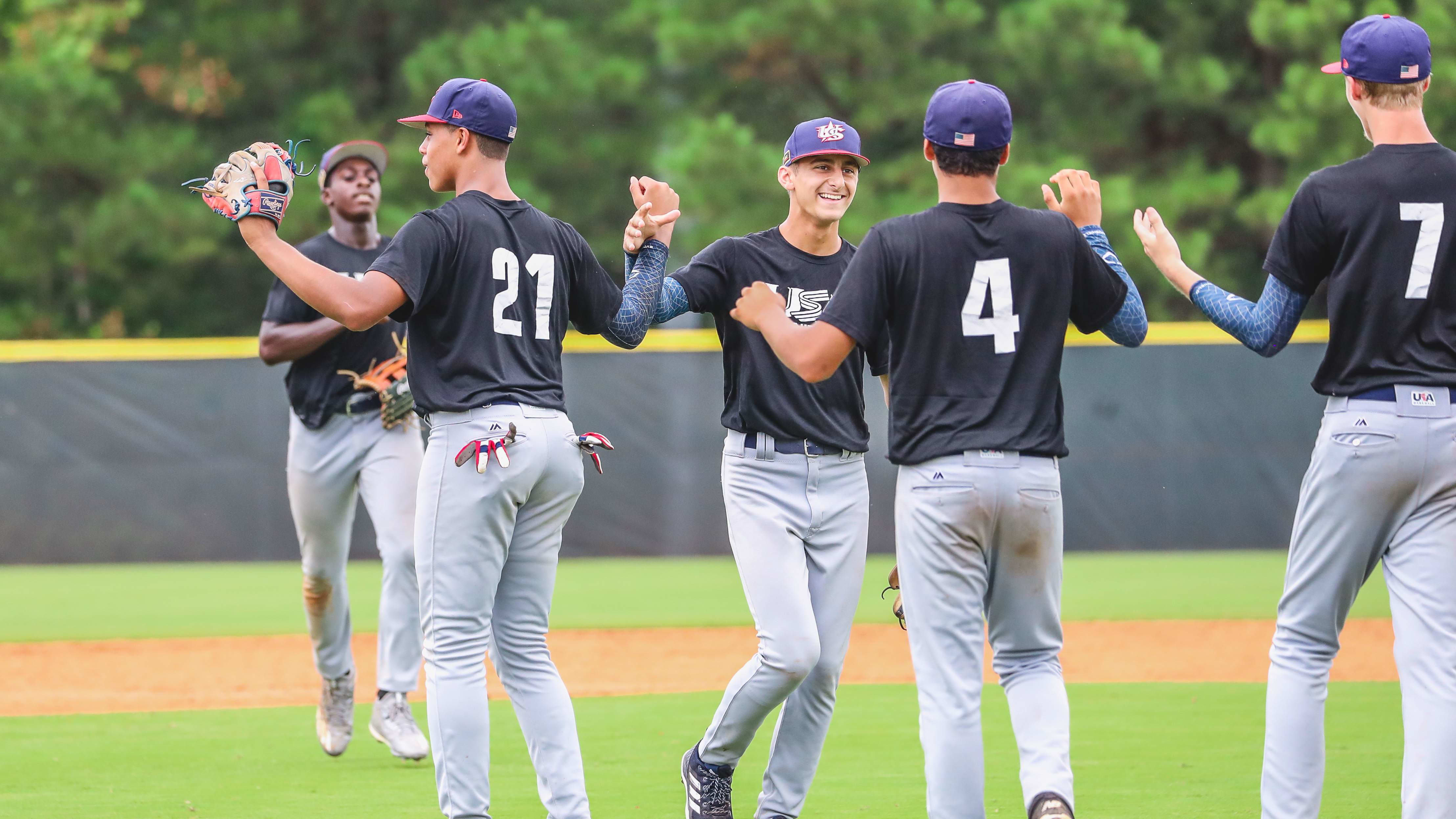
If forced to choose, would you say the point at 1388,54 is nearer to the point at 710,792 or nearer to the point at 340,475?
the point at 710,792

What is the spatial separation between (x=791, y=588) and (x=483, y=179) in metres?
1.50

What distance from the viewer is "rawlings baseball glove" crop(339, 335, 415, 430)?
631cm

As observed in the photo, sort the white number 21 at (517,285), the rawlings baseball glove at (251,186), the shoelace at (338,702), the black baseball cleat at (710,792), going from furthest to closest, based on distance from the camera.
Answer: the shoelace at (338,702) < the black baseball cleat at (710,792) < the white number 21 at (517,285) < the rawlings baseball glove at (251,186)

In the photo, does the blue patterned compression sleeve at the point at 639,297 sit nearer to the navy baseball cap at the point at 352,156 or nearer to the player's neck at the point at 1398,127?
the player's neck at the point at 1398,127

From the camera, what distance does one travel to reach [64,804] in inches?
215

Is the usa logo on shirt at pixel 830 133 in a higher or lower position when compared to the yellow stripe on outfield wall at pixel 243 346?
higher

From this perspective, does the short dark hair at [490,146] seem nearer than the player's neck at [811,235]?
Result: Yes

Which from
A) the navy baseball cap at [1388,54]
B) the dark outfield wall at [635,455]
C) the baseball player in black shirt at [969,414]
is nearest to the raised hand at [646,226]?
the baseball player in black shirt at [969,414]

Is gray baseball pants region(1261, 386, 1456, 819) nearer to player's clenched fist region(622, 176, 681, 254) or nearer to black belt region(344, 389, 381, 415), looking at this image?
player's clenched fist region(622, 176, 681, 254)

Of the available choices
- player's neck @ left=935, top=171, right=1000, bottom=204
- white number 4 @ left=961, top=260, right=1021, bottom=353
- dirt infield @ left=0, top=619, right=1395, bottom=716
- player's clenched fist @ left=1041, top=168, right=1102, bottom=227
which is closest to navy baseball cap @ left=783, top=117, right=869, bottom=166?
player's clenched fist @ left=1041, top=168, right=1102, bottom=227

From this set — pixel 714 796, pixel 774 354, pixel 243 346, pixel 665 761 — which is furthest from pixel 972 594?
pixel 243 346

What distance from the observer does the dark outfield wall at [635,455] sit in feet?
47.5

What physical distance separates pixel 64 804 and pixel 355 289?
2.50 m

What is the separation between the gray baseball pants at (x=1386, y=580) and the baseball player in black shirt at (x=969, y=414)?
0.60m
